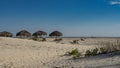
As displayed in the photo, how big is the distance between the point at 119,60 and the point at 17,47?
11098 millimetres

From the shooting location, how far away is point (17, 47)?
1791 cm

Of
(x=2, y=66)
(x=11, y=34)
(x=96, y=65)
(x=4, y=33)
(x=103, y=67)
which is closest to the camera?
(x=103, y=67)

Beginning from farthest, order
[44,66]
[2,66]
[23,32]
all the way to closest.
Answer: [23,32] < [2,66] < [44,66]

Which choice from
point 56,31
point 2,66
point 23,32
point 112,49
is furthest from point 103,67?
point 56,31

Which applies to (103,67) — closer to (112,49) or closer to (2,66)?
(112,49)

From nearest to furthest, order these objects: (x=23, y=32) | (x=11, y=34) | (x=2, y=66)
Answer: (x=2, y=66), (x=11, y=34), (x=23, y=32)

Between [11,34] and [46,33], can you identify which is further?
[46,33]

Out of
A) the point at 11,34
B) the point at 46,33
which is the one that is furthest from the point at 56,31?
the point at 11,34

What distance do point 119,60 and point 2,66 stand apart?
16.7 ft

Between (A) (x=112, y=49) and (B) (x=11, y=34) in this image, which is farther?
(B) (x=11, y=34)

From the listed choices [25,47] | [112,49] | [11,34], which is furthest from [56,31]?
[112,49]

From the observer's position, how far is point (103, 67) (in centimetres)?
735

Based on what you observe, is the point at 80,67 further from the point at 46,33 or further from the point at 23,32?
the point at 46,33

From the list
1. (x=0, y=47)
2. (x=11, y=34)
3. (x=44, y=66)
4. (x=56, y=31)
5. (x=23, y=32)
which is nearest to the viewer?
(x=44, y=66)
